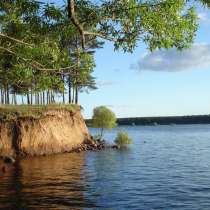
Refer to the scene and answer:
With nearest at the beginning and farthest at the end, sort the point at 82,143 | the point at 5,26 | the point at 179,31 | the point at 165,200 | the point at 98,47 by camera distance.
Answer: the point at 179,31 < the point at 5,26 < the point at 165,200 < the point at 82,143 < the point at 98,47

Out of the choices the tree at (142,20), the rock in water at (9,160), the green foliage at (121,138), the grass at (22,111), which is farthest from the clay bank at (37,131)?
the tree at (142,20)

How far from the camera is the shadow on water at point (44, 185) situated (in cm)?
3091

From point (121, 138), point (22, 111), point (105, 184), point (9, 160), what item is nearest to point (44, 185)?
point (105, 184)

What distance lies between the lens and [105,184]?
39375 millimetres

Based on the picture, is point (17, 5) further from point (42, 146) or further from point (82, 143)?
point (82, 143)

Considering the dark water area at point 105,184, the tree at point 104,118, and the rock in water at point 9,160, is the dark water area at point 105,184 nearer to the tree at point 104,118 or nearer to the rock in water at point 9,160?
the rock in water at point 9,160

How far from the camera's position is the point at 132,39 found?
13125 mm

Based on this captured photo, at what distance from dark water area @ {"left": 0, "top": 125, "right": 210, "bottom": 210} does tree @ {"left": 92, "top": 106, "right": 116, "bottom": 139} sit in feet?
97.2

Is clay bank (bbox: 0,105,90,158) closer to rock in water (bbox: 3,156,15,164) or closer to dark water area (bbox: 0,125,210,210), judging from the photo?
rock in water (bbox: 3,156,15,164)

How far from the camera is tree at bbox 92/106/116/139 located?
296 ft

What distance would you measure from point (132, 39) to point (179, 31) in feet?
4.26

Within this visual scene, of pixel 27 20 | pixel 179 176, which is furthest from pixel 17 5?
pixel 179 176

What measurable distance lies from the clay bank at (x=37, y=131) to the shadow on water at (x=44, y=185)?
394cm

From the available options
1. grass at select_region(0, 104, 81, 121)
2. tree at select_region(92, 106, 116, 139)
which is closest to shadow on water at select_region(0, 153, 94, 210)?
grass at select_region(0, 104, 81, 121)
